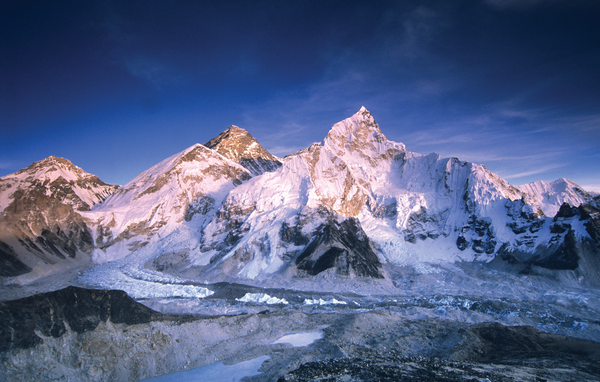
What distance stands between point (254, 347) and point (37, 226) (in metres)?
132

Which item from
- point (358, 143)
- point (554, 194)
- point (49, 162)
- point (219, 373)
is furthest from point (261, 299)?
point (49, 162)

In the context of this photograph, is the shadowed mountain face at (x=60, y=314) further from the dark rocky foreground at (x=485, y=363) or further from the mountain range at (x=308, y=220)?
the mountain range at (x=308, y=220)

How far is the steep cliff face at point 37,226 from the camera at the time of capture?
97562 millimetres

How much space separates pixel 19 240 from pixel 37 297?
107 meters

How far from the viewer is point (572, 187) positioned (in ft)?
550

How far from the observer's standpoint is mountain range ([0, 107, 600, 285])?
97.3m

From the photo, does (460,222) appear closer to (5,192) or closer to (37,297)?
(37,297)

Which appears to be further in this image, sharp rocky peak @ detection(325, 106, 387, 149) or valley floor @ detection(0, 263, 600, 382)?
sharp rocky peak @ detection(325, 106, 387, 149)

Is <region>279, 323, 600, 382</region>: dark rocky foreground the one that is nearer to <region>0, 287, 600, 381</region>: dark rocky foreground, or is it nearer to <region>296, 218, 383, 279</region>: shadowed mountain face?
<region>0, 287, 600, 381</region>: dark rocky foreground

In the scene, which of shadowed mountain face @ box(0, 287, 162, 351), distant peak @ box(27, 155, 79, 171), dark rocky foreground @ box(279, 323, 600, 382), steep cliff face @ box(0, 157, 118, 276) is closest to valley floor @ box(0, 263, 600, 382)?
dark rocky foreground @ box(279, 323, 600, 382)

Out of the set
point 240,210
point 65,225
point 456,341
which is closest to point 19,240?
point 65,225

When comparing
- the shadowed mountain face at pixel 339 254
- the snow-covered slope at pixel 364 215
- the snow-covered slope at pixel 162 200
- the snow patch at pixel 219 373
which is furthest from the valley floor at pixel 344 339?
the snow-covered slope at pixel 162 200

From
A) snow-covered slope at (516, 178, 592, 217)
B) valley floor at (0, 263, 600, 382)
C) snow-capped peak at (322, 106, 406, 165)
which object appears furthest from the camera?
snow-capped peak at (322, 106, 406, 165)

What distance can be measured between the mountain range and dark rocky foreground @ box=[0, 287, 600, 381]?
50.8 m
